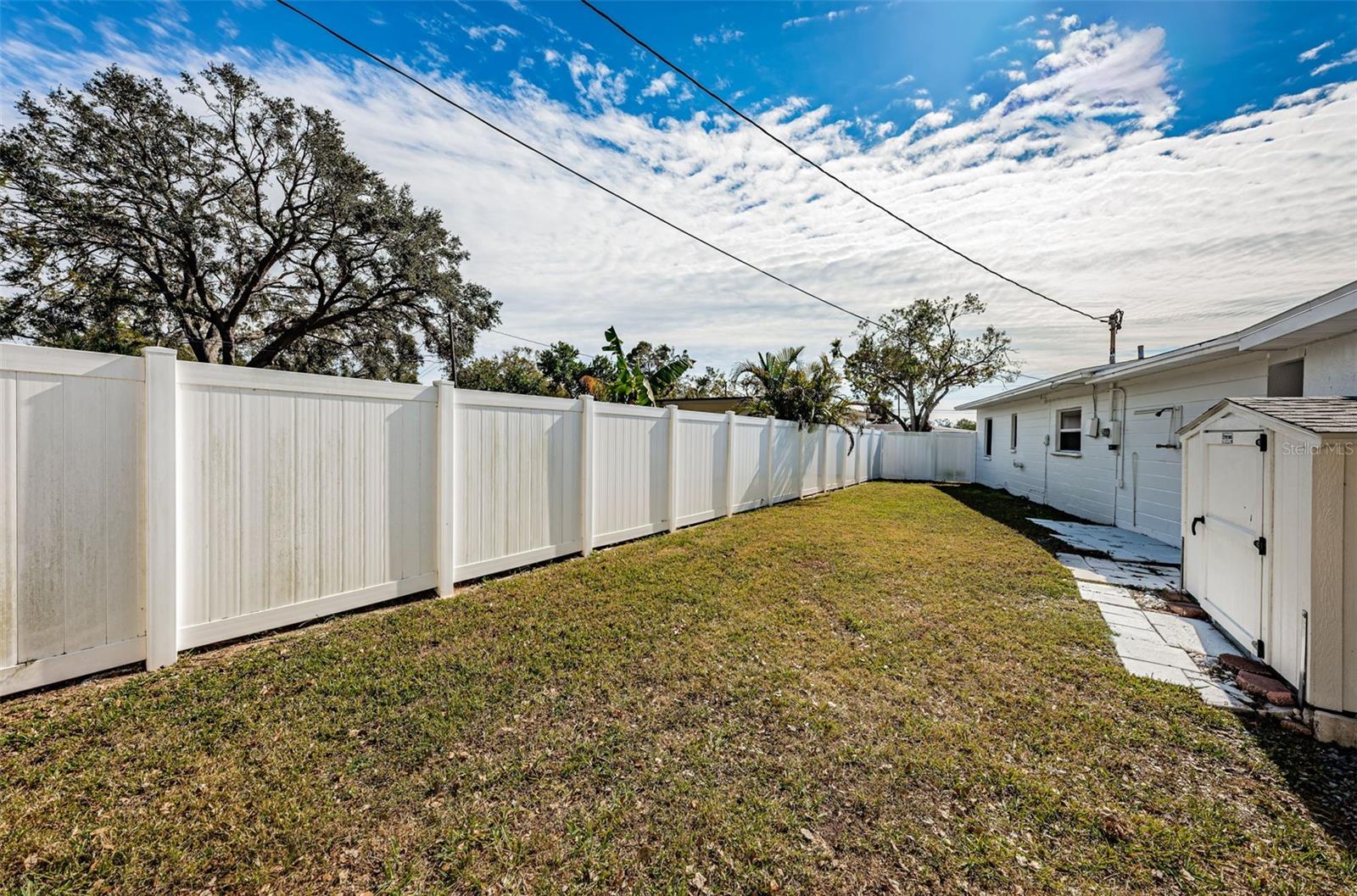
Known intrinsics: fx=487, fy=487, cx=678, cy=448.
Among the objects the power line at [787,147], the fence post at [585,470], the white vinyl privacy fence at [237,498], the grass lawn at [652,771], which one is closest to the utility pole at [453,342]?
the power line at [787,147]

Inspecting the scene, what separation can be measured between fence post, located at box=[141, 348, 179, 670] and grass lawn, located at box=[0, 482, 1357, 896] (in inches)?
9.6

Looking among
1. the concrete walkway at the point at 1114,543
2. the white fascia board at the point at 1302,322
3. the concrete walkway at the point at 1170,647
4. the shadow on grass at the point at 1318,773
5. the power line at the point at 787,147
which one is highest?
the power line at the point at 787,147

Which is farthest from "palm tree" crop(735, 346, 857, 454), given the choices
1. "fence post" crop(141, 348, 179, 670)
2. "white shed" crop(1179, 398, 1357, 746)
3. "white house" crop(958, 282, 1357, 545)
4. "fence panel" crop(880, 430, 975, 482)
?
"fence post" crop(141, 348, 179, 670)

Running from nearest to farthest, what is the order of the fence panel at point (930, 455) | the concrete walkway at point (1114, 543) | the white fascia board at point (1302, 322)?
the white fascia board at point (1302, 322), the concrete walkway at point (1114, 543), the fence panel at point (930, 455)

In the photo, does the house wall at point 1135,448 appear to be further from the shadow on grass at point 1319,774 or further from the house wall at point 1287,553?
the shadow on grass at point 1319,774

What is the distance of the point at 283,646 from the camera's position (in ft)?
10.6

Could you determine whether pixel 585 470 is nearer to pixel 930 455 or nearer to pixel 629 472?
pixel 629 472

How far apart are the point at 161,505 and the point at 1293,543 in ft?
21.9

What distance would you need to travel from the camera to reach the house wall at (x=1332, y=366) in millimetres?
4594

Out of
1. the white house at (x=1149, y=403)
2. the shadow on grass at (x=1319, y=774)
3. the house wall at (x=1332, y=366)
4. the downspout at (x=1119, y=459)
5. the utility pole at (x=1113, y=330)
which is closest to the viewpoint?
the shadow on grass at (x=1319, y=774)

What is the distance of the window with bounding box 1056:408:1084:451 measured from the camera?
10.7 meters

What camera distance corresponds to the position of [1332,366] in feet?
16.0

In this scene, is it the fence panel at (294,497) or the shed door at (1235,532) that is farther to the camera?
the shed door at (1235,532)

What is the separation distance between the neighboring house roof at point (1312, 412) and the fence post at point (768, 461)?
6710mm
